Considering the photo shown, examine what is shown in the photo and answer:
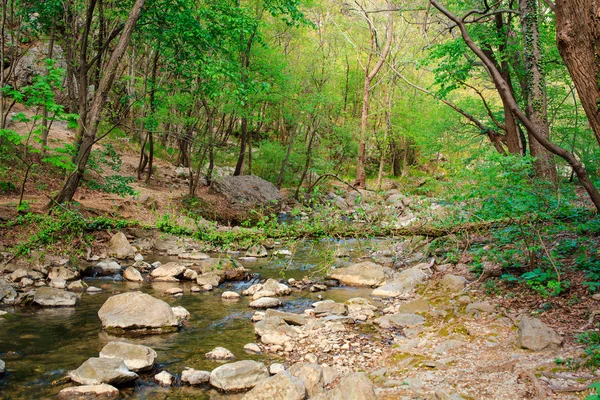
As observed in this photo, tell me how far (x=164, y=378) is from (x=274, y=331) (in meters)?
2.02

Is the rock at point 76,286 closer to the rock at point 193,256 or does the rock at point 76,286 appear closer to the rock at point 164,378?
the rock at point 193,256

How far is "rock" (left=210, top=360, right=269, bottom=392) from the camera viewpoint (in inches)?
208

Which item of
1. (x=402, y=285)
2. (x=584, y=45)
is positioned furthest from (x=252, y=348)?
(x=584, y=45)

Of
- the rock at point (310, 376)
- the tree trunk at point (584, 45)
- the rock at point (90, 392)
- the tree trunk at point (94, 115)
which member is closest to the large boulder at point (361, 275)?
the rock at point (310, 376)

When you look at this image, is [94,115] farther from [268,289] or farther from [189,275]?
[268,289]

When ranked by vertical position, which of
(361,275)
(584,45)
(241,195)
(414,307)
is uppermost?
(584,45)

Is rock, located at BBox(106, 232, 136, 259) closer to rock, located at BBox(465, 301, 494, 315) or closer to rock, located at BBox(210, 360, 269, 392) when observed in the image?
rock, located at BBox(210, 360, 269, 392)

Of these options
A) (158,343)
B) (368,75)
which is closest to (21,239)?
(158,343)

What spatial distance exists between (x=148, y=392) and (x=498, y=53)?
487 inches

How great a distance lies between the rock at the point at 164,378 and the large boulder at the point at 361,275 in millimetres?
5833

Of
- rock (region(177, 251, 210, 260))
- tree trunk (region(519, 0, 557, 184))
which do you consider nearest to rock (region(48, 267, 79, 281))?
rock (region(177, 251, 210, 260))

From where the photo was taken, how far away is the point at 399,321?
7441 millimetres

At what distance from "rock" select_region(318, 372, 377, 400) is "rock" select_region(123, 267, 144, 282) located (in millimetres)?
6673

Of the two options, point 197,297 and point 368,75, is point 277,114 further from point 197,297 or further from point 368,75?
point 197,297
